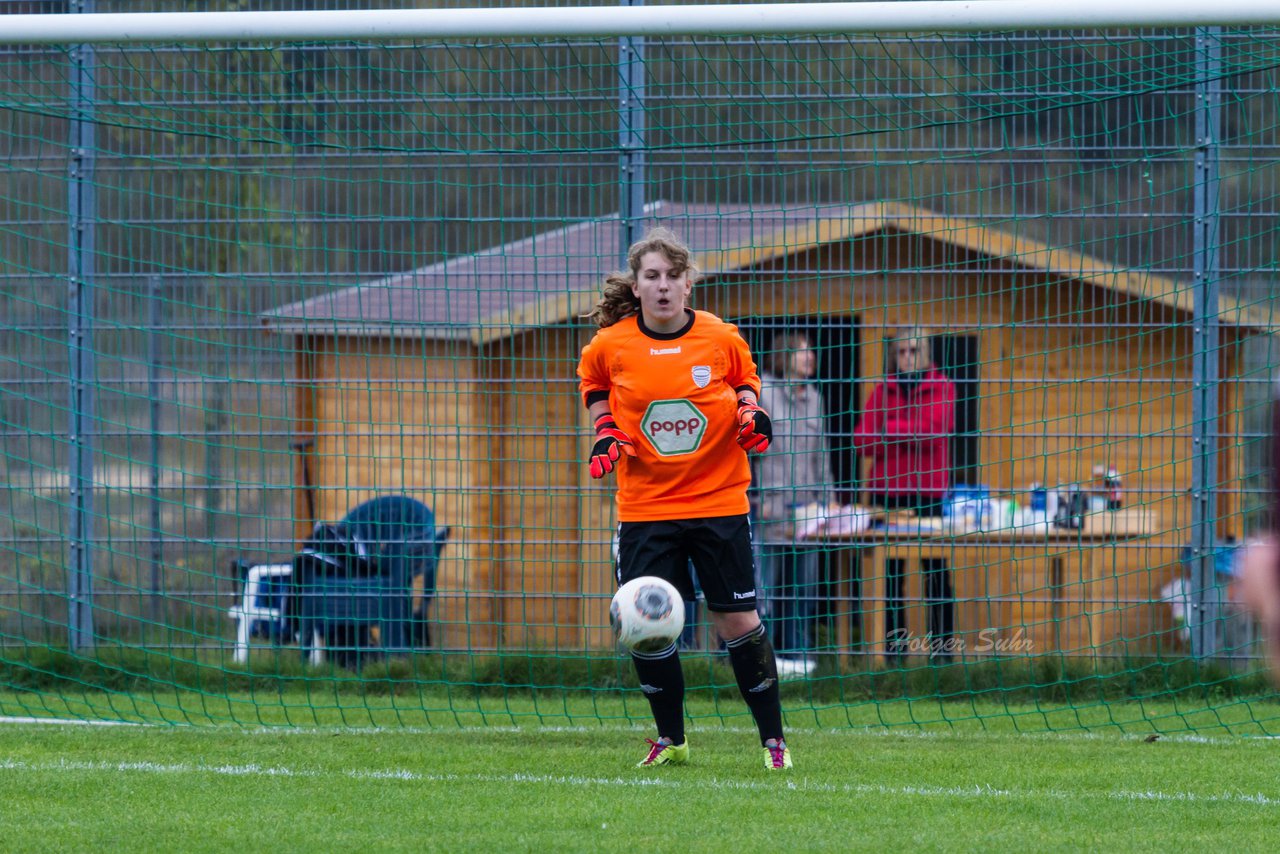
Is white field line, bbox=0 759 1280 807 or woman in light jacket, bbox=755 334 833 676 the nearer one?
white field line, bbox=0 759 1280 807

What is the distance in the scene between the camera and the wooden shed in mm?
7629

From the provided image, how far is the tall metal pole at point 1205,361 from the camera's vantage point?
285 inches

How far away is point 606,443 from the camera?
5383mm

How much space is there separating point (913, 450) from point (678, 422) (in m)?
2.55

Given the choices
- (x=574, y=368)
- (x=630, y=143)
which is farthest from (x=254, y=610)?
(x=630, y=143)

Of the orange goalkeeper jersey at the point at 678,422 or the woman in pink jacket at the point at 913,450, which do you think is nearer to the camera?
the orange goalkeeper jersey at the point at 678,422

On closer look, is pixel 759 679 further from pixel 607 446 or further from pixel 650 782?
pixel 607 446

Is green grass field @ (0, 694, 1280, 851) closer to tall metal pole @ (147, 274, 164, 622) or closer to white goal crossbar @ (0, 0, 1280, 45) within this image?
tall metal pole @ (147, 274, 164, 622)

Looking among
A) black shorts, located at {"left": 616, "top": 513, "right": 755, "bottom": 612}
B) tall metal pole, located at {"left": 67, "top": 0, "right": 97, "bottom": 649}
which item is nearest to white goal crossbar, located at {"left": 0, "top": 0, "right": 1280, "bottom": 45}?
black shorts, located at {"left": 616, "top": 513, "right": 755, "bottom": 612}

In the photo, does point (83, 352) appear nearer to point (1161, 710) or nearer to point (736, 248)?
point (736, 248)

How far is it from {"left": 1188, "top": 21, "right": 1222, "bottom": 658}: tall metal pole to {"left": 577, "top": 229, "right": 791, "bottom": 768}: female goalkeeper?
2817 mm

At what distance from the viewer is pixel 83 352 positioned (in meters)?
7.99

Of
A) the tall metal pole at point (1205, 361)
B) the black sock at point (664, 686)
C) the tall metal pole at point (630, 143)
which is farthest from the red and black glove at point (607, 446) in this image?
the tall metal pole at point (1205, 361)

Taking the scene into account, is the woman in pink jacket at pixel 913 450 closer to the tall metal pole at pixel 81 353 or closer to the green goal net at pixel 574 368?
the green goal net at pixel 574 368
